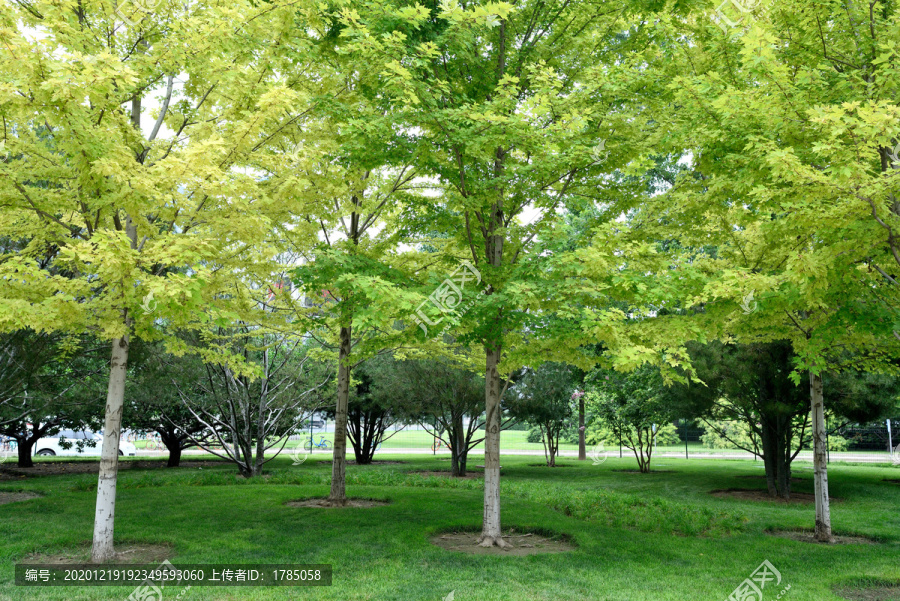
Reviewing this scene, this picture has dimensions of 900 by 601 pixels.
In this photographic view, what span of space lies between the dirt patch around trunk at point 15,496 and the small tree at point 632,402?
617 inches

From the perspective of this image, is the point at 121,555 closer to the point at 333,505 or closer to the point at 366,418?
the point at 333,505

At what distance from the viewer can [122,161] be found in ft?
19.9

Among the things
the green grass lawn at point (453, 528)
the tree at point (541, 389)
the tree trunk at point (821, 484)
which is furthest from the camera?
the tree at point (541, 389)

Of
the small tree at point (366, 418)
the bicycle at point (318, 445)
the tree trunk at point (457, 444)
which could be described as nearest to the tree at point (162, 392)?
the small tree at point (366, 418)

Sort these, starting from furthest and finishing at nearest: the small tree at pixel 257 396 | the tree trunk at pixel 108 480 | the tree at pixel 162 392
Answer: the small tree at pixel 257 396, the tree at pixel 162 392, the tree trunk at pixel 108 480

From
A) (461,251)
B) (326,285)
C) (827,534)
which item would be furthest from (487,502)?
(827,534)

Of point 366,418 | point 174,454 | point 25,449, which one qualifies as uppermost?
point 366,418

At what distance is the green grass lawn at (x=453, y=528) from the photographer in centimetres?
628

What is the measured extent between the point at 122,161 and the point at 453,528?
732cm

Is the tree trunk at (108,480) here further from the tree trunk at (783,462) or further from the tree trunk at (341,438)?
the tree trunk at (783,462)

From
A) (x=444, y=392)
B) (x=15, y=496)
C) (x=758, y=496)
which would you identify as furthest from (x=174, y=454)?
(x=758, y=496)

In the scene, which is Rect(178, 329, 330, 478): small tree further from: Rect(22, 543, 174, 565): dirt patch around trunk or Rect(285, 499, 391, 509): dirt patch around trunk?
Rect(22, 543, 174, 565): dirt patch around trunk

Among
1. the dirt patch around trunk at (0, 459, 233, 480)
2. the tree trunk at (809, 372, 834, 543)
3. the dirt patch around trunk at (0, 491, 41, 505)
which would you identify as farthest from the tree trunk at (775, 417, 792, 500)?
the dirt patch around trunk at (0, 459, 233, 480)

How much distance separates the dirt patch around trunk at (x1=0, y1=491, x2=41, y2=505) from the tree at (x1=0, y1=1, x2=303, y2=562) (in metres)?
6.67
